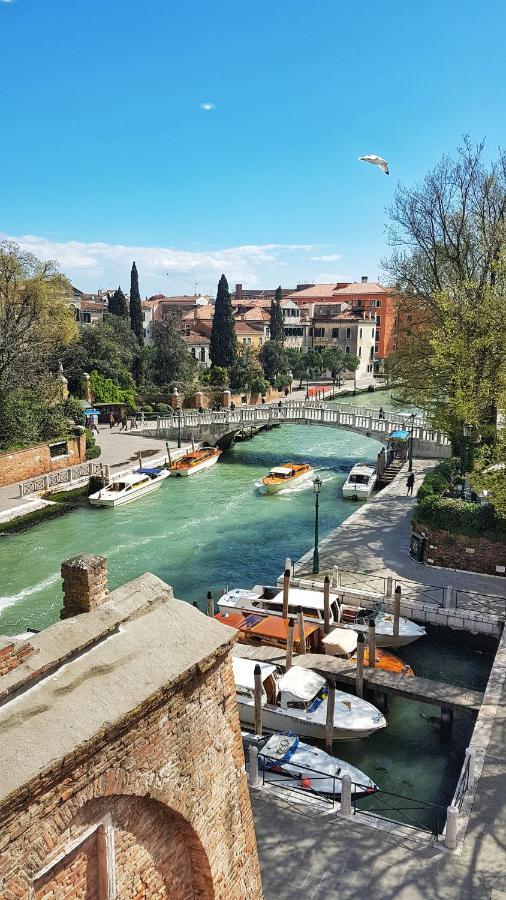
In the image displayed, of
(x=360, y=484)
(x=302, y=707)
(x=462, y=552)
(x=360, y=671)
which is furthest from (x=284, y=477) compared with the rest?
(x=302, y=707)

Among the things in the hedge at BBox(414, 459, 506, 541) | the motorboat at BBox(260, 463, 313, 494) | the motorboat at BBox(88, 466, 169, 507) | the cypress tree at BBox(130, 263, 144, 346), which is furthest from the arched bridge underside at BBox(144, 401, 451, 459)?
the cypress tree at BBox(130, 263, 144, 346)

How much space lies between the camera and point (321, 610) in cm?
1501

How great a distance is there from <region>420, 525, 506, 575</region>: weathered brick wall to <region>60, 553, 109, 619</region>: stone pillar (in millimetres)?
14312

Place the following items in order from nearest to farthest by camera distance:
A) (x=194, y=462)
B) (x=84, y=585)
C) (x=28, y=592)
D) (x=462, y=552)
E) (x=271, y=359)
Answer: (x=84, y=585) < (x=462, y=552) < (x=28, y=592) < (x=194, y=462) < (x=271, y=359)

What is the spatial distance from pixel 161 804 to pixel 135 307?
59.7 meters

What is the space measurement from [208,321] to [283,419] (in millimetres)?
37615

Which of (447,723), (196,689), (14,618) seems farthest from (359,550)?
(196,689)

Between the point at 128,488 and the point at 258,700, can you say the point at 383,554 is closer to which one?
the point at 258,700

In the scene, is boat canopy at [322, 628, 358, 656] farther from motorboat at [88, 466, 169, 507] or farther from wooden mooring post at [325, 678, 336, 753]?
motorboat at [88, 466, 169, 507]

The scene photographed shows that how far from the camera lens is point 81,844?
4176 millimetres

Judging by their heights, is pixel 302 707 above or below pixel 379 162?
below

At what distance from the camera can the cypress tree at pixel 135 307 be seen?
60531 millimetres

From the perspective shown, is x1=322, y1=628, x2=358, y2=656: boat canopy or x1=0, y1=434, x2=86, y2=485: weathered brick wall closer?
x1=322, y1=628, x2=358, y2=656: boat canopy

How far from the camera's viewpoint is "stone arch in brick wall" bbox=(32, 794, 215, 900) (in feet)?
13.5
